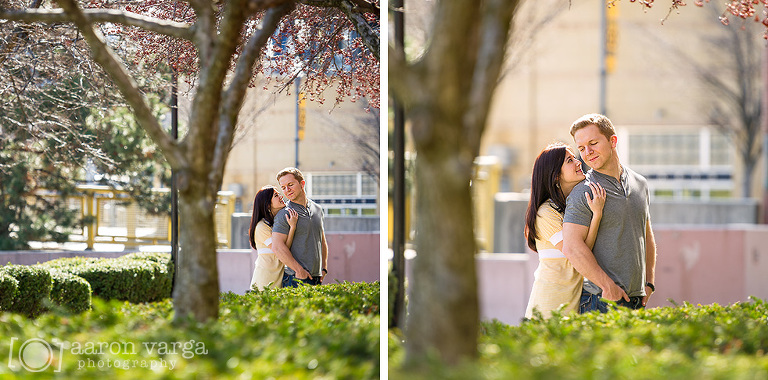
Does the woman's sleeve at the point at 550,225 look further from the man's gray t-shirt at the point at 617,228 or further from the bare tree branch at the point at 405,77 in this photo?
the bare tree branch at the point at 405,77

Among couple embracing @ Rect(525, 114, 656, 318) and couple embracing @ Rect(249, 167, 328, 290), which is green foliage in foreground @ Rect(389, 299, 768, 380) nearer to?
couple embracing @ Rect(525, 114, 656, 318)

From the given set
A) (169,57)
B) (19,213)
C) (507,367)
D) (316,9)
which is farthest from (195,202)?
(19,213)

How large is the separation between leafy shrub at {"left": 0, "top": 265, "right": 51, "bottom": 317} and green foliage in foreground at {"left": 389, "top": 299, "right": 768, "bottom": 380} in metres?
2.90

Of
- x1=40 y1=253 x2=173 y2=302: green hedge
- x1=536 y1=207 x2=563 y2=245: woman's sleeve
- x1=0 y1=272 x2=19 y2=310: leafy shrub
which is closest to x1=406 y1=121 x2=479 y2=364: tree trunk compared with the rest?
x1=536 y1=207 x2=563 y2=245: woman's sleeve

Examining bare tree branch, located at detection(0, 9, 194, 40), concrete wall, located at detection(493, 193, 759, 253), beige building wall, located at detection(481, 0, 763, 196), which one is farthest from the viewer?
concrete wall, located at detection(493, 193, 759, 253)

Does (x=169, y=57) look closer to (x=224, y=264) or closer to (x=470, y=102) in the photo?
(x=224, y=264)

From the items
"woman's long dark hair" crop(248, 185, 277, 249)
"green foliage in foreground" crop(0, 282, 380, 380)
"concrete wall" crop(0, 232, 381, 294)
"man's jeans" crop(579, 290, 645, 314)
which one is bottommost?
"man's jeans" crop(579, 290, 645, 314)

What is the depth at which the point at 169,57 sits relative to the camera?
4.06m

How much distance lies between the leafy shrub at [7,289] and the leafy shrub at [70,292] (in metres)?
0.53

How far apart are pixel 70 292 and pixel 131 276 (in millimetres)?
520

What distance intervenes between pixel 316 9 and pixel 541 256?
1610mm

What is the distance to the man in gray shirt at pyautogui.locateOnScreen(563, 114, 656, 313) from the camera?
119 inches

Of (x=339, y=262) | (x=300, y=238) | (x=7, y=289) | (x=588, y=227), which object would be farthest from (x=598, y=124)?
(x=7, y=289)

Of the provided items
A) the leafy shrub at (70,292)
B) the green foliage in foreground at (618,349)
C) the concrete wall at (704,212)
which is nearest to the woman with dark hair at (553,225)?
the green foliage in foreground at (618,349)
